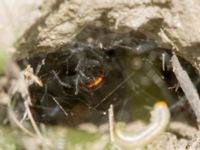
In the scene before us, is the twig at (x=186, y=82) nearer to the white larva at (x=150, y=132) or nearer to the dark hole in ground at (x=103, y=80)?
the dark hole in ground at (x=103, y=80)

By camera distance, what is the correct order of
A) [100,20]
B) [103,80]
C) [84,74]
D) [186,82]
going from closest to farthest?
[100,20] → [186,82] → [84,74] → [103,80]

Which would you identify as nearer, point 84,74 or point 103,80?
point 84,74

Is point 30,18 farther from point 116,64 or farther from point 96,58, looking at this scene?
point 116,64

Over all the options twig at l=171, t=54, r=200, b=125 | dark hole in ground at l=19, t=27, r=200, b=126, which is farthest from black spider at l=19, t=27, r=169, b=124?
twig at l=171, t=54, r=200, b=125

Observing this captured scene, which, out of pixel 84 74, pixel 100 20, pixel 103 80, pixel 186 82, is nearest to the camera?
pixel 100 20

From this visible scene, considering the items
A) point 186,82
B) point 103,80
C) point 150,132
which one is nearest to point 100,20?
point 186,82

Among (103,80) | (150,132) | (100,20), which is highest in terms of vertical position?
(100,20)

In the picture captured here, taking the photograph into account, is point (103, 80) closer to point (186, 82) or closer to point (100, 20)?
point (186, 82)

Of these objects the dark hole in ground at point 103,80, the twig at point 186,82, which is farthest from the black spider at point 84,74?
the twig at point 186,82
